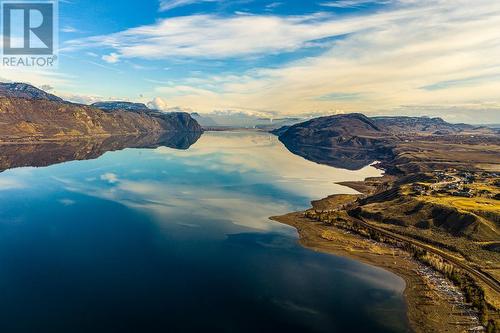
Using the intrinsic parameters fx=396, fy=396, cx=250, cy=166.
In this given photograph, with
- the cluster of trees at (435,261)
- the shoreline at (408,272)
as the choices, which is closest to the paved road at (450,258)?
the cluster of trees at (435,261)

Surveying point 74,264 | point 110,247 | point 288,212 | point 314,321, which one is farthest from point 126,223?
point 314,321

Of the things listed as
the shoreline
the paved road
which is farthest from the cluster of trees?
the paved road

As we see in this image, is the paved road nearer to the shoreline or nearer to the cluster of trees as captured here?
the cluster of trees

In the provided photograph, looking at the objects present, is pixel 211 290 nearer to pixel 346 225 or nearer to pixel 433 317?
pixel 433 317

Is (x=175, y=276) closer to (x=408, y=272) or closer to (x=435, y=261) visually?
(x=408, y=272)

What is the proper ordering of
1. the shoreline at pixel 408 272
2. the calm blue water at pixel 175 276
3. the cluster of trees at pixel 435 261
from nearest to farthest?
1. the calm blue water at pixel 175 276
2. the shoreline at pixel 408 272
3. the cluster of trees at pixel 435 261

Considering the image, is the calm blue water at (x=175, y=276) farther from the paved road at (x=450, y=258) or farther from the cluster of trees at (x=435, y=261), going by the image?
the paved road at (x=450, y=258)

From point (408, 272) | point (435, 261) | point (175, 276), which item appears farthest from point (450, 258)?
point (175, 276)
